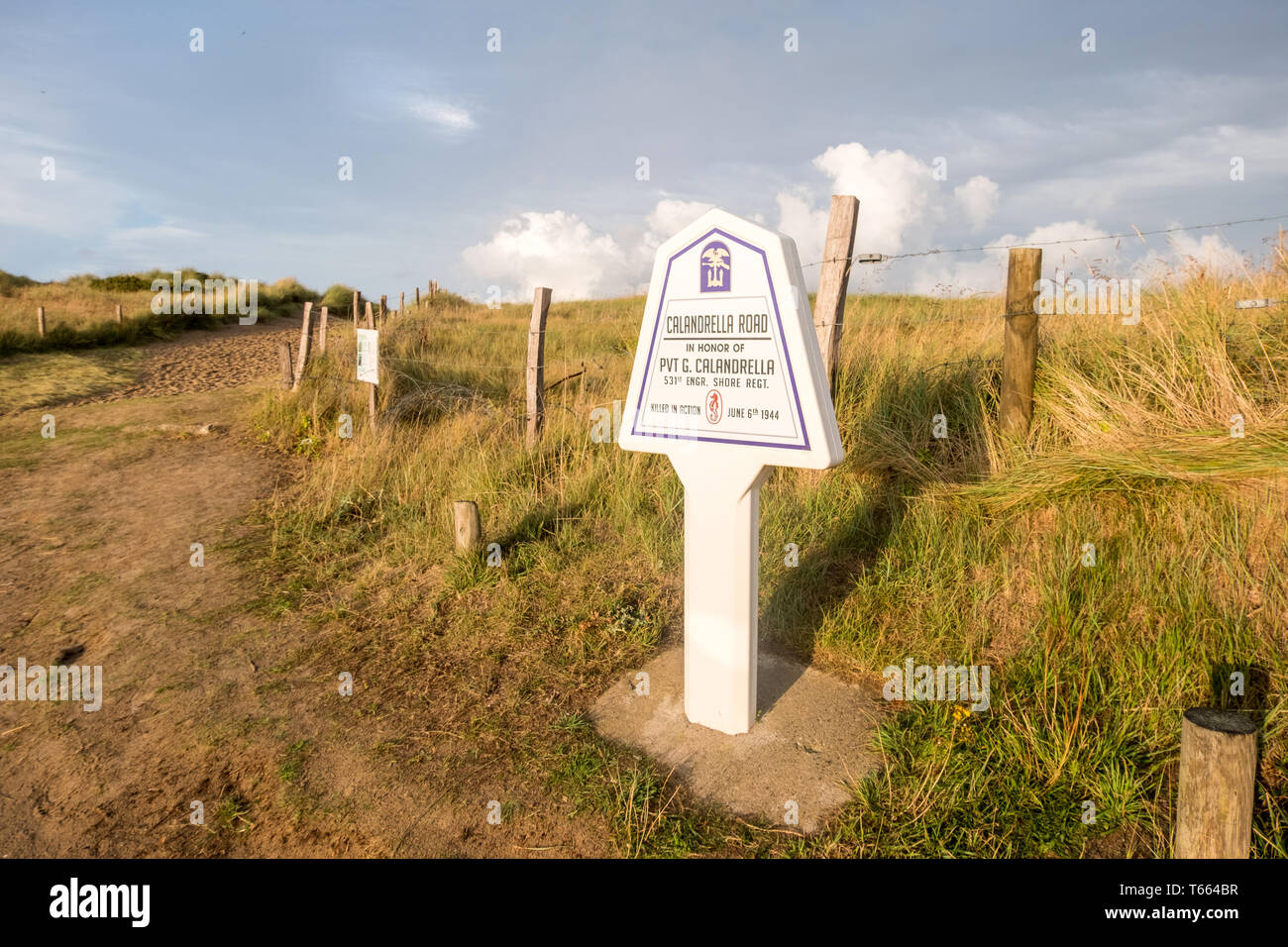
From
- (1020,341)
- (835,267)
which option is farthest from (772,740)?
(835,267)

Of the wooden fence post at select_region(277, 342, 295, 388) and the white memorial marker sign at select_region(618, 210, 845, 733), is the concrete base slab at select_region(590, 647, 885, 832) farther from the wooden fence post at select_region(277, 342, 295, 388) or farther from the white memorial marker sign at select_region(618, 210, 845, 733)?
the wooden fence post at select_region(277, 342, 295, 388)

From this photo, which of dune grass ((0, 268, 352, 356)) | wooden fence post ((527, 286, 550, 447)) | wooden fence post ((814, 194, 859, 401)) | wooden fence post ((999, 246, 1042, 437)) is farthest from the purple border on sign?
dune grass ((0, 268, 352, 356))

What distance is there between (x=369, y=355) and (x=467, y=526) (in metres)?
3.94

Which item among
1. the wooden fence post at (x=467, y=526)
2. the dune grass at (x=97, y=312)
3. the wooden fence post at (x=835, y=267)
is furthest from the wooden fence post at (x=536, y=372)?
the dune grass at (x=97, y=312)

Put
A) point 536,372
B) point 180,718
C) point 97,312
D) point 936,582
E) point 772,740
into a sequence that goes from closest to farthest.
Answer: point 772,740 → point 180,718 → point 936,582 → point 536,372 → point 97,312

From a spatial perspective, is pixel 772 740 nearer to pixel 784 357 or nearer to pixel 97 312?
pixel 784 357

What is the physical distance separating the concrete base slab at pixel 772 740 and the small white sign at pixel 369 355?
5707 millimetres

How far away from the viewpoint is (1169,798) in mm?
3031

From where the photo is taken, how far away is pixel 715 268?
10.6 ft

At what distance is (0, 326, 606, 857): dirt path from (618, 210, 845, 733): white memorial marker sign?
3.30ft

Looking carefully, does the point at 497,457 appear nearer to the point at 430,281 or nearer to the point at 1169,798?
the point at 1169,798

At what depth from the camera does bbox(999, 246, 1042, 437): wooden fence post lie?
16.6 ft

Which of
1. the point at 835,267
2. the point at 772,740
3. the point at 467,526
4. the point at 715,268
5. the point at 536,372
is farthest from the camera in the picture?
the point at 536,372
